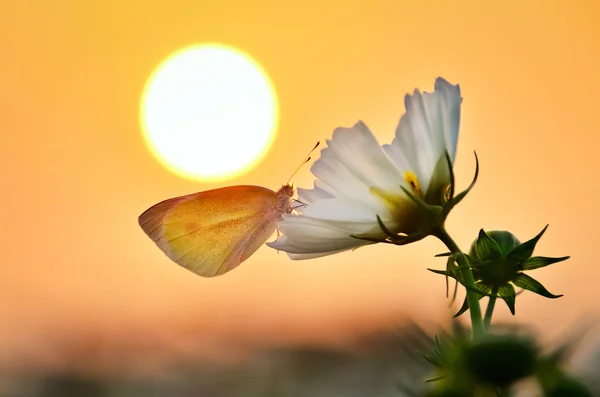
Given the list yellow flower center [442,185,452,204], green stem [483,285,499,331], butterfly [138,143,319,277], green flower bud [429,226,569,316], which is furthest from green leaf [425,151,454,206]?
butterfly [138,143,319,277]

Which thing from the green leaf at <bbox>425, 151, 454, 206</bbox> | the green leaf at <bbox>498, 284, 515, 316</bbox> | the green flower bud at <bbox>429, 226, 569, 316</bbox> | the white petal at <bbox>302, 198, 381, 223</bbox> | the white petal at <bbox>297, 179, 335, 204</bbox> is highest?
the white petal at <bbox>297, 179, 335, 204</bbox>

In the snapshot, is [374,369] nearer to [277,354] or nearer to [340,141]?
[277,354]

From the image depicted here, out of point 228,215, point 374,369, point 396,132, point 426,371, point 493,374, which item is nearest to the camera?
point 493,374

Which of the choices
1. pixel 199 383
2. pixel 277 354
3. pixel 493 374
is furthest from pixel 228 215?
pixel 277 354

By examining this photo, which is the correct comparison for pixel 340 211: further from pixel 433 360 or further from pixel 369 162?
pixel 433 360

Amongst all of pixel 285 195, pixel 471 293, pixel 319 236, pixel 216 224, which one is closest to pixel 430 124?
pixel 319 236

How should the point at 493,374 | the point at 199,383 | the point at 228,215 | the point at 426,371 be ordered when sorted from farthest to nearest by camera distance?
the point at 199,383
the point at 228,215
the point at 426,371
the point at 493,374

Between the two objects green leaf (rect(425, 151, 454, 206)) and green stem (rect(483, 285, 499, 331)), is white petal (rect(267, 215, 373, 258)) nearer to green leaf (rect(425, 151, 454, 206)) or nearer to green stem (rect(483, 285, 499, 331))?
green leaf (rect(425, 151, 454, 206))
